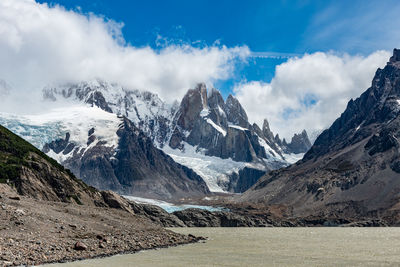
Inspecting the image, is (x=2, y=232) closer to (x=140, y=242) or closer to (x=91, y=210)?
(x=140, y=242)

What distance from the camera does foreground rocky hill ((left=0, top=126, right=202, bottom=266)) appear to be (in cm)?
4925

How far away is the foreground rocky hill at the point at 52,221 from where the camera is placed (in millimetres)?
49250

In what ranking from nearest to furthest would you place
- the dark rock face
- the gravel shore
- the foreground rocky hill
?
the gravel shore
the foreground rocky hill
the dark rock face

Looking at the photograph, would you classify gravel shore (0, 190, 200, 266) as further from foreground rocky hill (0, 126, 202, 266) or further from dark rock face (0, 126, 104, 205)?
dark rock face (0, 126, 104, 205)

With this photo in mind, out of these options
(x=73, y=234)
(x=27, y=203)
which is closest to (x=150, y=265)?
(x=73, y=234)

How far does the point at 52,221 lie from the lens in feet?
205

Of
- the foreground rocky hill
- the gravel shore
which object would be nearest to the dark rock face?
the foreground rocky hill

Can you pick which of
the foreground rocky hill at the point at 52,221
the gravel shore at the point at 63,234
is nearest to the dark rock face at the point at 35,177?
the foreground rocky hill at the point at 52,221

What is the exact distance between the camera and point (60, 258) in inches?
1864

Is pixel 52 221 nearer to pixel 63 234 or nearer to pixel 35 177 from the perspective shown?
pixel 63 234

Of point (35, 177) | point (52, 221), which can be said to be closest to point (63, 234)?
point (52, 221)

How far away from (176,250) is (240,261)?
538 inches

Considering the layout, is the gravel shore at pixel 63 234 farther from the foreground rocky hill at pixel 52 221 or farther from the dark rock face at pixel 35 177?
the dark rock face at pixel 35 177

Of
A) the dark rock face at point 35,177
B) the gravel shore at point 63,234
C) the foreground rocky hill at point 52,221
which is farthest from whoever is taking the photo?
the dark rock face at point 35,177
